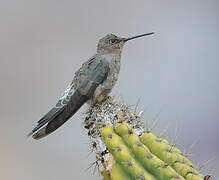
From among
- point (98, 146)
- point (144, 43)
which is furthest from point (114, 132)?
point (144, 43)

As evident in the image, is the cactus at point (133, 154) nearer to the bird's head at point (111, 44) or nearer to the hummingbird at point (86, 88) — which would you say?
the hummingbird at point (86, 88)

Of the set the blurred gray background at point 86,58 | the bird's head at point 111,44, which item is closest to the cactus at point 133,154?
the bird's head at point 111,44

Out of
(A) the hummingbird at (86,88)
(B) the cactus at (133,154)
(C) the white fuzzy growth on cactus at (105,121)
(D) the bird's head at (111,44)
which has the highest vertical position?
(D) the bird's head at (111,44)

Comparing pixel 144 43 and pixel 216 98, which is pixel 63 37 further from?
pixel 216 98

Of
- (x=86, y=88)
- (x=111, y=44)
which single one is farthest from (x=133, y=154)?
(x=111, y=44)

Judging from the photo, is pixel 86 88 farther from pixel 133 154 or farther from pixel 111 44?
pixel 133 154

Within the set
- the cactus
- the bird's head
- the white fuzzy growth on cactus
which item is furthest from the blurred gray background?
the cactus

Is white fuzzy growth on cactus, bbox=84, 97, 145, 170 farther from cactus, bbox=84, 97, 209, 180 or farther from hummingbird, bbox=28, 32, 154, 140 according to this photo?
hummingbird, bbox=28, 32, 154, 140
